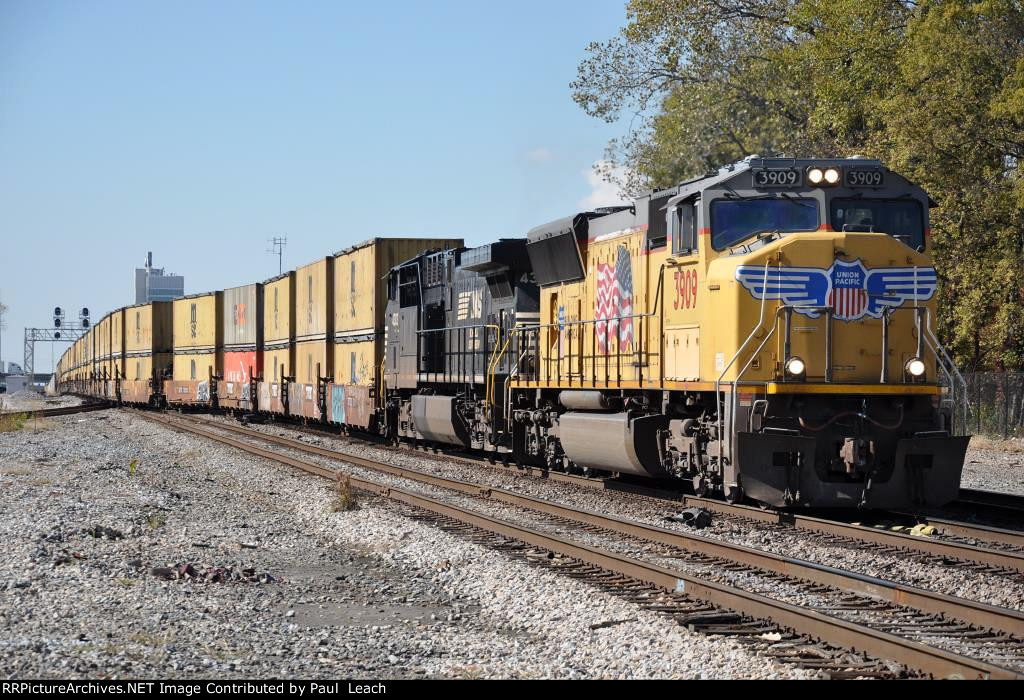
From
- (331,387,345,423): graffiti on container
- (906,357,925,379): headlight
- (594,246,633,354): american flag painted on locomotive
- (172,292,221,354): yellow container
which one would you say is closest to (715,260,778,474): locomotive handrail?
(906,357,925,379): headlight

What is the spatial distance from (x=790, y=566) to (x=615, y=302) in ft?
18.6

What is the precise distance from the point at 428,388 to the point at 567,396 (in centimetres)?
663

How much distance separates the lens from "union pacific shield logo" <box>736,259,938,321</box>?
408 inches

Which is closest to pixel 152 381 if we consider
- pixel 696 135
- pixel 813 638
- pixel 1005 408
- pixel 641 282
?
pixel 696 135

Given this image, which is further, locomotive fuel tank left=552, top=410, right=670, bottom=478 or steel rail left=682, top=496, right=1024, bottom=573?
locomotive fuel tank left=552, top=410, right=670, bottom=478

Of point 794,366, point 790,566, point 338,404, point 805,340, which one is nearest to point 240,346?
point 338,404

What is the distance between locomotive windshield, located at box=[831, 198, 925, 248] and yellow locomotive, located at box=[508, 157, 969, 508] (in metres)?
0.01

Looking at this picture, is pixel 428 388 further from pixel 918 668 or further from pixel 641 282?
pixel 918 668

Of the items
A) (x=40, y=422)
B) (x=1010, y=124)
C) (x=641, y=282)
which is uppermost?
(x=1010, y=124)

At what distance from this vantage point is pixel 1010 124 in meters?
23.6

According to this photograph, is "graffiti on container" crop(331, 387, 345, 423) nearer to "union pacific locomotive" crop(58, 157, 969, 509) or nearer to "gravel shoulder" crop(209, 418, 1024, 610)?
"union pacific locomotive" crop(58, 157, 969, 509)

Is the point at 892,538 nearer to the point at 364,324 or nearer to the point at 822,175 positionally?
the point at 822,175

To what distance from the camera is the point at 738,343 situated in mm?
10422

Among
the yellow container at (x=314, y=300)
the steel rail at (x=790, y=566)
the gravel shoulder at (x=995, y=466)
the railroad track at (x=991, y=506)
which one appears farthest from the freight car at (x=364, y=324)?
the railroad track at (x=991, y=506)
